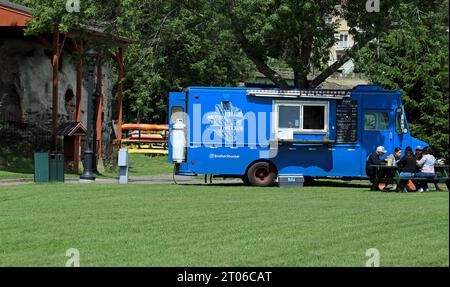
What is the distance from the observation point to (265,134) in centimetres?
2614

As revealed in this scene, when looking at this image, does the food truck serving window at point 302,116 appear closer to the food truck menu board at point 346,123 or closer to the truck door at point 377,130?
the food truck menu board at point 346,123

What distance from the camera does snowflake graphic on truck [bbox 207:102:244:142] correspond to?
85.3ft

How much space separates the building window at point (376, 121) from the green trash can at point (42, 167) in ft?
32.4

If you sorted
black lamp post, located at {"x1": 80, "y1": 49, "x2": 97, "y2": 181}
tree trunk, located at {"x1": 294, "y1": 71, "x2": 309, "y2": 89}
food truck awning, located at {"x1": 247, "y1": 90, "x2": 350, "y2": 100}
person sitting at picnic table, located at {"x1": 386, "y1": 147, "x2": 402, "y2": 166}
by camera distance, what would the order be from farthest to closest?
tree trunk, located at {"x1": 294, "y1": 71, "x2": 309, "y2": 89}
food truck awning, located at {"x1": 247, "y1": 90, "x2": 350, "y2": 100}
person sitting at picnic table, located at {"x1": 386, "y1": 147, "x2": 402, "y2": 166}
black lamp post, located at {"x1": 80, "y1": 49, "x2": 97, "y2": 181}

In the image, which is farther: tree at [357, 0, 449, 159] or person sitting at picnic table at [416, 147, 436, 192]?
tree at [357, 0, 449, 159]

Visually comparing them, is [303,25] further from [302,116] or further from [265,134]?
[265,134]

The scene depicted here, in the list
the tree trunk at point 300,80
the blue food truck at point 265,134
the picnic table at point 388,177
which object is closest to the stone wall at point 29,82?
the tree trunk at point 300,80

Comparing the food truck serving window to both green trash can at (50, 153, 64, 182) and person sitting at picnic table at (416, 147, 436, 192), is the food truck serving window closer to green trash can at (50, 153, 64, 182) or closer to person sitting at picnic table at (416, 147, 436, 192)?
person sitting at picnic table at (416, 147, 436, 192)

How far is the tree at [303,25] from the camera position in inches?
1161

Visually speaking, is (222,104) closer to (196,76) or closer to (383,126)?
(383,126)

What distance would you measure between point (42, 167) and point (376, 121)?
1045cm

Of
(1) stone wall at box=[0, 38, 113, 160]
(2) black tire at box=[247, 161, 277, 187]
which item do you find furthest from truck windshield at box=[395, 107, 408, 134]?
(1) stone wall at box=[0, 38, 113, 160]

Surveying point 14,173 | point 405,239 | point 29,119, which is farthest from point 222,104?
point 405,239

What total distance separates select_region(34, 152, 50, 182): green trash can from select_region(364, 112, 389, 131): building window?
32.4ft
